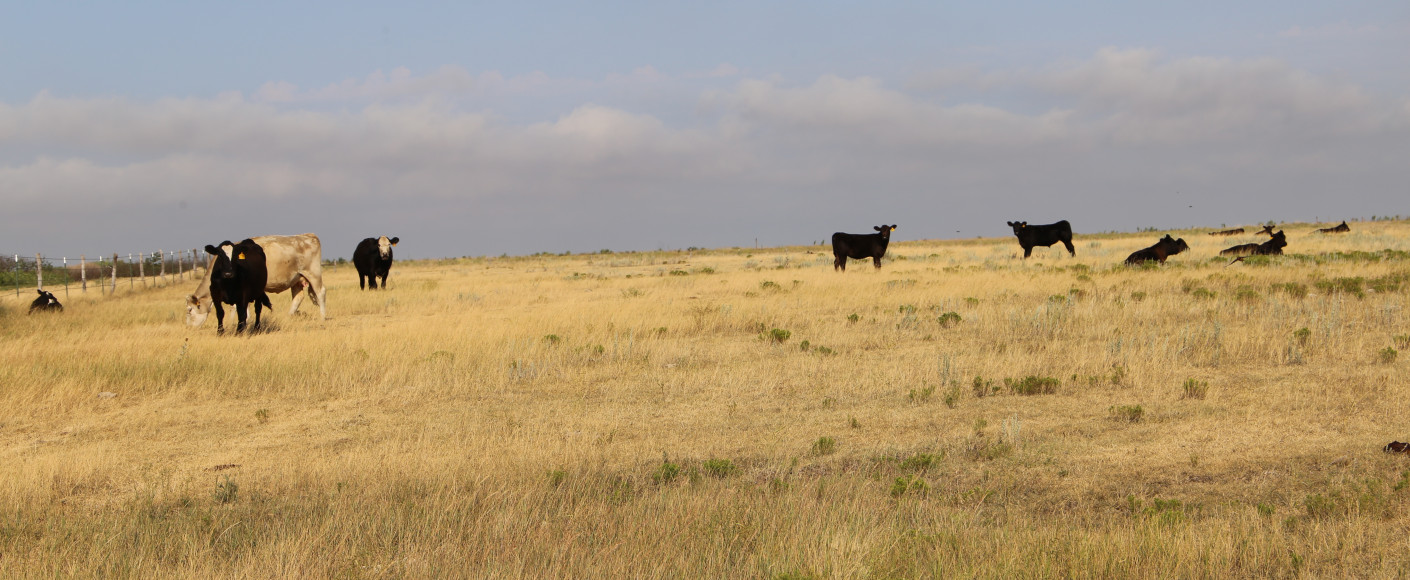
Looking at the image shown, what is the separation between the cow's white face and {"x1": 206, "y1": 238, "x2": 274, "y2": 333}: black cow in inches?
25.3

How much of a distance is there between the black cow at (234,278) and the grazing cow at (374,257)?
38.1 feet

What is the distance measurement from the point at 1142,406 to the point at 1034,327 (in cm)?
476

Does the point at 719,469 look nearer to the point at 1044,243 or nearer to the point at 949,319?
the point at 949,319

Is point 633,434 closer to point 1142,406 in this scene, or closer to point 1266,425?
point 1142,406

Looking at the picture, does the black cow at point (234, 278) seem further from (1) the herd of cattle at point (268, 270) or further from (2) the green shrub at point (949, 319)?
(2) the green shrub at point (949, 319)

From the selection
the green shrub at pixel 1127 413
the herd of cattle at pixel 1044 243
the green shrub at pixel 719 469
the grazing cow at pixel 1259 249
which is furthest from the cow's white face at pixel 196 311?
the grazing cow at pixel 1259 249

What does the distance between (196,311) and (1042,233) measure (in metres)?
30.4

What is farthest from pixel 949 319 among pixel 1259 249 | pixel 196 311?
pixel 1259 249

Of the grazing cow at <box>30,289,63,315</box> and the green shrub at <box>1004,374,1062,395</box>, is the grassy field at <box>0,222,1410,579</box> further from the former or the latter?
the grazing cow at <box>30,289,63,315</box>

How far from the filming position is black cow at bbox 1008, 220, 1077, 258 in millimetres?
35188

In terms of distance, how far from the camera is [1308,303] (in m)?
14.3

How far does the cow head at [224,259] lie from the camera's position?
14.8m

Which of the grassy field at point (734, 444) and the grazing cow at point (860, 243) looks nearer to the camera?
the grassy field at point (734, 444)

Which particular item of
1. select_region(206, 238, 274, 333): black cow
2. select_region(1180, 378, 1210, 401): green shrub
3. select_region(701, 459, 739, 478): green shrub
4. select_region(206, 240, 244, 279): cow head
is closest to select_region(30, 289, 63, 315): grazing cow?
select_region(206, 238, 274, 333): black cow
